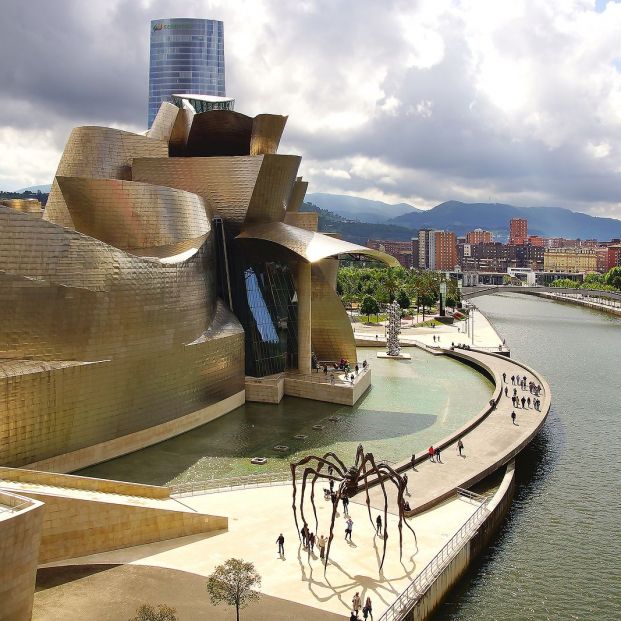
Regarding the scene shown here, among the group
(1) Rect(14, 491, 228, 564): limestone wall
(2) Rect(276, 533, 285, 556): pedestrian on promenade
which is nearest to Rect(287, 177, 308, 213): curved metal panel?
(1) Rect(14, 491, 228, 564): limestone wall

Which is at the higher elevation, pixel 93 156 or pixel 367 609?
pixel 93 156

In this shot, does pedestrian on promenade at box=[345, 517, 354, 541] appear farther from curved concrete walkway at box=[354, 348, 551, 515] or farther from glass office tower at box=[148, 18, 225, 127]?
glass office tower at box=[148, 18, 225, 127]

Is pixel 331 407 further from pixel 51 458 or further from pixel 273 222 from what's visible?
pixel 51 458

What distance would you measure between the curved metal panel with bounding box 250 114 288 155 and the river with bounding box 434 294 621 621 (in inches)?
977

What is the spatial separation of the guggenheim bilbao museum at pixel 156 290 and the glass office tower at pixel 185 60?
130182 mm

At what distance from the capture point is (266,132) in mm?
42656

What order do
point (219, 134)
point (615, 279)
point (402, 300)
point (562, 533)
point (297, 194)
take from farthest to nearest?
1. point (615, 279)
2. point (402, 300)
3. point (297, 194)
4. point (219, 134)
5. point (562, 533)

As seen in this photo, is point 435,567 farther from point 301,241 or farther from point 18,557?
point 301,241

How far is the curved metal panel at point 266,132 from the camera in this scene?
42162 millimetres

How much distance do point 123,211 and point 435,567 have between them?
75.2ft

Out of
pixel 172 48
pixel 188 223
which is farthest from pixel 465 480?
pixel 172 48

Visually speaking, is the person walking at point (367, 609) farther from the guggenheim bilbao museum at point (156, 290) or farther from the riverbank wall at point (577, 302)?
the riverbank wall at point (577, 302)

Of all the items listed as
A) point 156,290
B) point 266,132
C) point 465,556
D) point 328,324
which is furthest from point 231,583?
point 266,132

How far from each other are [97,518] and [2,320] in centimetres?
872
